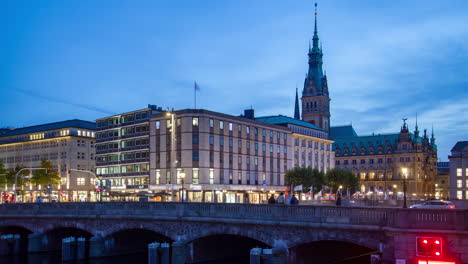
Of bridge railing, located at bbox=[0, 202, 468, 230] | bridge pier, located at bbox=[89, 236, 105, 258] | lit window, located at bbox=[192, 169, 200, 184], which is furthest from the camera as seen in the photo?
lit window, located at bbox=[192, 169, 200, 184]

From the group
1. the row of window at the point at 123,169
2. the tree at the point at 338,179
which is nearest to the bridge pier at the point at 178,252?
the row of window at the point at 123,169

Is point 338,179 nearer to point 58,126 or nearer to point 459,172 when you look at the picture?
point 459,172

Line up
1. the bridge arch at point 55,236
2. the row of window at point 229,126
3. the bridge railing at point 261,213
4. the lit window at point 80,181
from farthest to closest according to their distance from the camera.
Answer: the lit window at point 80,181 < the row of window at point 229,126 < the bridge arch at point 55,236 < the bridge railing at point 261,213

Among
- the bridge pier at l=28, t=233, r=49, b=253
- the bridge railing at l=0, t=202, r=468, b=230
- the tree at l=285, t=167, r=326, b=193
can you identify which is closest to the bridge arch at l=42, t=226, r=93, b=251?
the bridge pier at l=28, t=233, r=49, b=253

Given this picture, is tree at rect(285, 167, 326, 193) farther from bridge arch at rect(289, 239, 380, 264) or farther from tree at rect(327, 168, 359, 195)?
bridge arch at rect(289, 239, 380, 264)

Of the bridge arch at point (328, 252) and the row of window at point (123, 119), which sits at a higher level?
the row of window at point (123, 119)

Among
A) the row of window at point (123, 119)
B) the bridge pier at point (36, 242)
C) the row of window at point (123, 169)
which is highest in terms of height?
the row of window at point (123, 119)

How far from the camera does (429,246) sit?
31.2 metres

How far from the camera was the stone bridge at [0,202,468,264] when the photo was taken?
105ft

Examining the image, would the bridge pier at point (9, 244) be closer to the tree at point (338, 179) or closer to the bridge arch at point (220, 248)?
the bridge arch at point (220, 248)

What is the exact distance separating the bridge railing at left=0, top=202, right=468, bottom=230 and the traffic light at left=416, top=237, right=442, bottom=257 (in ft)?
2.50

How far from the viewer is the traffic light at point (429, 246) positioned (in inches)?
1216

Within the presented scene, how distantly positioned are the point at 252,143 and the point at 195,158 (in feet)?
57.6

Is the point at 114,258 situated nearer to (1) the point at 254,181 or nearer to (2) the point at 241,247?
(2) the point at 241,247
